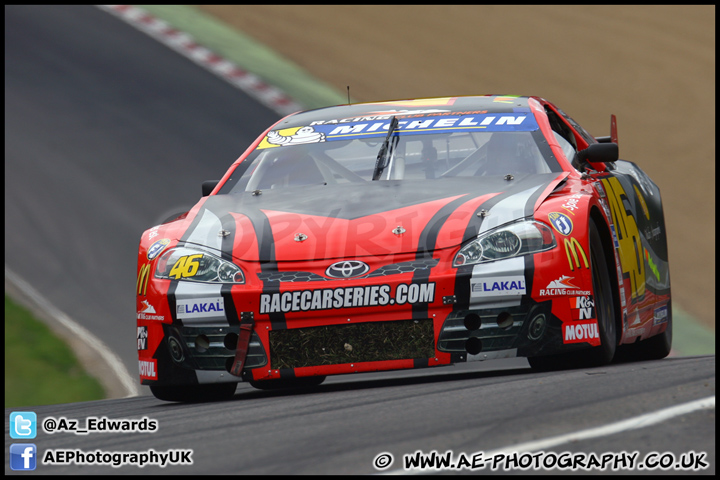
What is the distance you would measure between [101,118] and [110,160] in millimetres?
1533

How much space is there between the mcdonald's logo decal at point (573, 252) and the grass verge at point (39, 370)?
17.2ft

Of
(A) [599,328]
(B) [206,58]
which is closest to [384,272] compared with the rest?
(A) [599,328]

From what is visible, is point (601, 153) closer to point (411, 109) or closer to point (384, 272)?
point (411, 109)

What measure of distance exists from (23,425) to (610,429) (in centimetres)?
215

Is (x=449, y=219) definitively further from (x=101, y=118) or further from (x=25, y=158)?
(x=101, y=118)

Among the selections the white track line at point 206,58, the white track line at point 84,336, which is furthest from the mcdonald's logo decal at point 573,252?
the white track line at point 206,58

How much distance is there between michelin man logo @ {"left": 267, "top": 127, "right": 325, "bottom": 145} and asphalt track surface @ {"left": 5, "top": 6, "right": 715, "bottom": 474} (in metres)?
1.32

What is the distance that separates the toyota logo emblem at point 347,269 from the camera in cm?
469

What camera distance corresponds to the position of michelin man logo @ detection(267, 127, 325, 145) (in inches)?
241

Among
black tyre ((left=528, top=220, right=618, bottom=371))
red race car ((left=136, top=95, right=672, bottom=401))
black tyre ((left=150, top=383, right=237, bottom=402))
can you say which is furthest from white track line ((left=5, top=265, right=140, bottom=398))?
black tyre ((left=528, top=220, right=618, bottom=371))

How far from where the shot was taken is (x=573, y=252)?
474cm

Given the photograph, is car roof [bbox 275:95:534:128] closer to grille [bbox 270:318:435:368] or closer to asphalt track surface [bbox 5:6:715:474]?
asphalt track surface [bbox 5:6:715:474]

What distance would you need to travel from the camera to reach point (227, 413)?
14.2 feet

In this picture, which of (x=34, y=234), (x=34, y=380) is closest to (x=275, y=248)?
(x=34, y=380)
